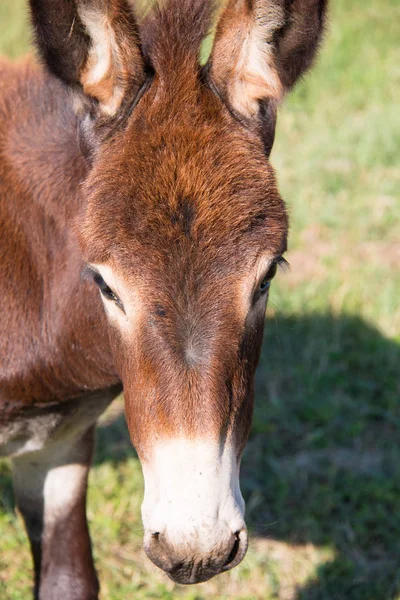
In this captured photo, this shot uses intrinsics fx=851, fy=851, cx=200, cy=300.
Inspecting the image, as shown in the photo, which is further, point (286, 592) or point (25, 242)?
point (286, 592)

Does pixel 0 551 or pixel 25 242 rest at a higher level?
pixel 25 242

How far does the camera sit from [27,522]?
431 cm

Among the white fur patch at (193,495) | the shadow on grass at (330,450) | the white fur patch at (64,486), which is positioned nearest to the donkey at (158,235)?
the white fur patch at (193,495)

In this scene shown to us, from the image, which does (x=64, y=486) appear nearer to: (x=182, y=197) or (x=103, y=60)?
(x=182, y=197)

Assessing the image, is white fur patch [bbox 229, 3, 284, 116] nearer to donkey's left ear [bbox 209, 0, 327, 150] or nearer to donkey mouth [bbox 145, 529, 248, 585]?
donkey's left ear [bbox 209, 0, 327, 150]

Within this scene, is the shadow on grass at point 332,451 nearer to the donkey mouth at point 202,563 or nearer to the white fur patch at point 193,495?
the donkey mouth at point 202,563

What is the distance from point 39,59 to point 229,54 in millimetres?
680

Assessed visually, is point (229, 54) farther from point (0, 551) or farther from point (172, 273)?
point (0, 551)

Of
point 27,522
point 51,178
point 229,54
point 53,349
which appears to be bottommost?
→ point 27,522

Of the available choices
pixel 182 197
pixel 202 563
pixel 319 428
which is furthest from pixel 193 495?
pixel 319 428

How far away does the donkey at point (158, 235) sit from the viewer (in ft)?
8.65

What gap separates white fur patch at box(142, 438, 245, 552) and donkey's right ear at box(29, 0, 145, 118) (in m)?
1.23

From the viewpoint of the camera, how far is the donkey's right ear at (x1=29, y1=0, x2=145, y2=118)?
2934mm

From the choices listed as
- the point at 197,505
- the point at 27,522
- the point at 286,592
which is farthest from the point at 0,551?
the point at 197,505
